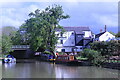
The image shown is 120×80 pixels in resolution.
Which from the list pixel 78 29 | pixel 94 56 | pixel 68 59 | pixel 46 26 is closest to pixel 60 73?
pixel 94 56

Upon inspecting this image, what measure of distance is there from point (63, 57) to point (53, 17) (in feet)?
24.5

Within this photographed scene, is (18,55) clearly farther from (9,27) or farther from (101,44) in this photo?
(101,44)

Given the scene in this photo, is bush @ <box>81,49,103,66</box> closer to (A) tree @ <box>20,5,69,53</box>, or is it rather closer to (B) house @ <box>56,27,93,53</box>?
(A) tree @ <box>20,5,69,53</box>

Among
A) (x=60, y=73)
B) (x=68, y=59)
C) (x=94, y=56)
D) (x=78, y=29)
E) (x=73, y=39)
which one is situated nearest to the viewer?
(x=60, y=73)

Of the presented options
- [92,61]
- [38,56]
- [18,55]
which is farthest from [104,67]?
[18,55]

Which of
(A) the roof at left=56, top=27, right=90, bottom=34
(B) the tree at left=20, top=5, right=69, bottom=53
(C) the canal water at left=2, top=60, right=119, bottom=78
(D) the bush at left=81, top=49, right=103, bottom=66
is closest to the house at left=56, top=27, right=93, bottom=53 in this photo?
(A) the roof at left=56, top=27, right=90, bottom=34

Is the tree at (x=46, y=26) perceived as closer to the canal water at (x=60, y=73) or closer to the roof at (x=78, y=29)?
the canal water at (x=60, y=73)

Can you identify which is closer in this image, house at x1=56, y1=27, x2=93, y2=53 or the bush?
the bush

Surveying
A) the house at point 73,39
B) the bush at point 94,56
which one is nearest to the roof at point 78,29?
the house at point 73,39

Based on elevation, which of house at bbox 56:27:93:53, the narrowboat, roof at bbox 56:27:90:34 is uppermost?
roof at bbox 56:27:90:34

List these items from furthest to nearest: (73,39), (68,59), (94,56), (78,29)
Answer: (78,29) < (73,39) < (68,59) < (94,56)

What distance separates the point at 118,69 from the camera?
84.9 ft

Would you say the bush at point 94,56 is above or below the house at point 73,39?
below

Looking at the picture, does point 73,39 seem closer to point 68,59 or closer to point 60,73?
point 68,59
